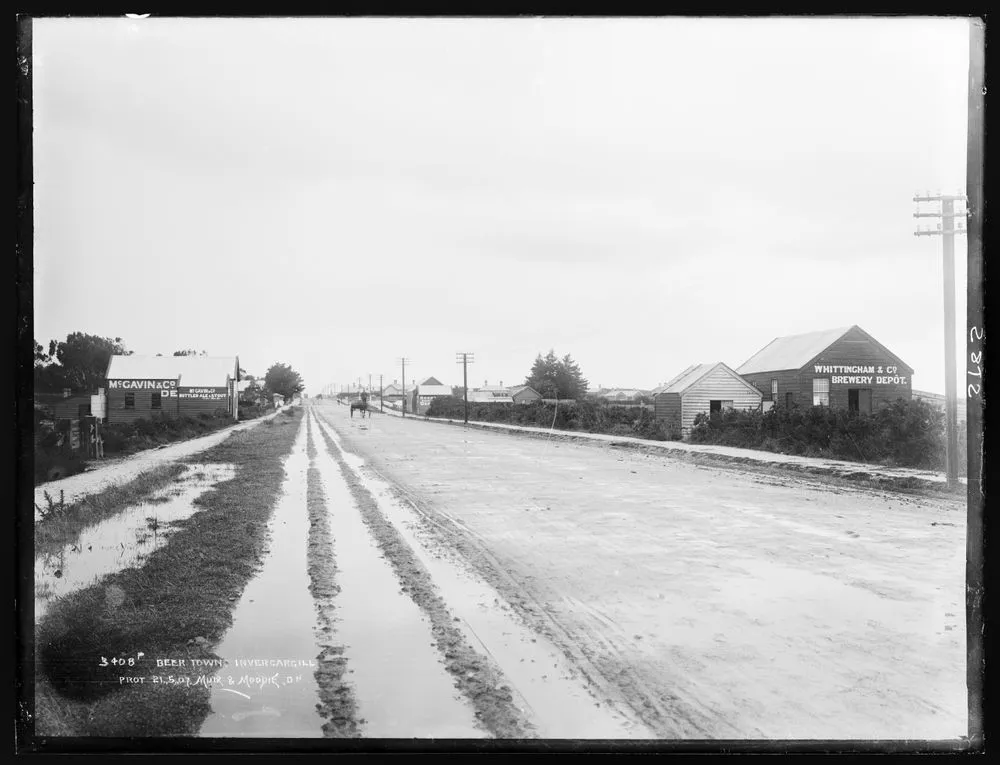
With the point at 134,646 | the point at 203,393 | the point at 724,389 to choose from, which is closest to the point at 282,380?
the point at 203,393

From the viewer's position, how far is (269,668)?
157 inches

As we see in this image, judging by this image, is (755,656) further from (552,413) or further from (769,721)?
(552,413)

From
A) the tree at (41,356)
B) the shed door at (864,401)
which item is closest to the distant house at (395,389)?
the tree at (41,356)

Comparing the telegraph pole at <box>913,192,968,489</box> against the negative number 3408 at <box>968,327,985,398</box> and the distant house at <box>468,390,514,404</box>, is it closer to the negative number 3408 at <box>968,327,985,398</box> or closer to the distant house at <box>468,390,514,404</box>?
the negative number 3408 at <box>968,327,985,398</box>

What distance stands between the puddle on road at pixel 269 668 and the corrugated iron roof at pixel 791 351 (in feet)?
16.6

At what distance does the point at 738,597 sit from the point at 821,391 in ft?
13.9

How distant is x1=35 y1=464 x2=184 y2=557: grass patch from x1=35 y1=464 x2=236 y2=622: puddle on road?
0.24ft

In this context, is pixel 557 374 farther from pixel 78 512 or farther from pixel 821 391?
pixel 78 512

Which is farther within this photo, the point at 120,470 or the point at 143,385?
the point at 120,470

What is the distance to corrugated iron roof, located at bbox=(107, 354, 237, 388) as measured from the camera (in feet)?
17.7

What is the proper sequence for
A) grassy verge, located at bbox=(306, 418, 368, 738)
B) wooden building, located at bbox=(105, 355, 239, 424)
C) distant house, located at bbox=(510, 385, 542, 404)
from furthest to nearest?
1. distant house, located at bbox=(510, 385, 542, 404)
2. wooden building, located at bbox=(105, 355, 239, 424)
3. grassy verge, located at bbox=(306, 418, 368, 738)

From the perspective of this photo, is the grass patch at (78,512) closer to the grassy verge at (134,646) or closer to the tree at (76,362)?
the grassy verge at (134,646)

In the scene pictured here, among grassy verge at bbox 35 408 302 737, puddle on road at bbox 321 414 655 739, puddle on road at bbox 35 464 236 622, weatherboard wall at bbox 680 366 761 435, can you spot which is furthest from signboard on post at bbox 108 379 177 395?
weatherboard wall at bbox 680 366 761 435

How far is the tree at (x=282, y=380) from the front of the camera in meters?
5.88
